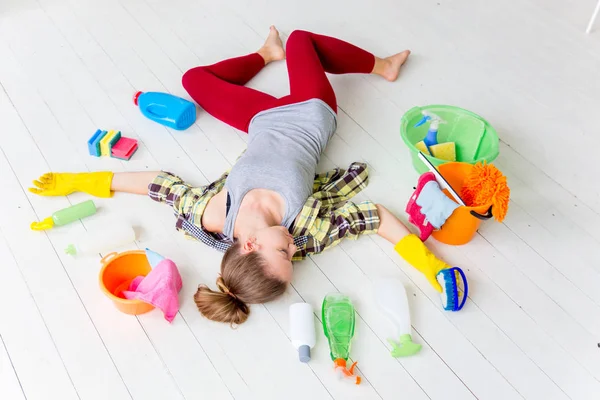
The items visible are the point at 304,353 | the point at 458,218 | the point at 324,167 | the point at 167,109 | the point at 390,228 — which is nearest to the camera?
the point at 304,353

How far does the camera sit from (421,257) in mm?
1702

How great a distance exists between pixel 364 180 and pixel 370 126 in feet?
0.92

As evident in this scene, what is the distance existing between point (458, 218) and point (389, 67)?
82 centimetres

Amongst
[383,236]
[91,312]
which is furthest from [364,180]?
[91,312]

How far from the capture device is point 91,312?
5.41 ft

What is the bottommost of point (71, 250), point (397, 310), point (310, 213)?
point (71, 250)

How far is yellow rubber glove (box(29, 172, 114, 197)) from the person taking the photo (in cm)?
190

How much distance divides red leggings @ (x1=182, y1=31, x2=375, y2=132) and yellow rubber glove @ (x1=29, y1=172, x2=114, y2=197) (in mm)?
452

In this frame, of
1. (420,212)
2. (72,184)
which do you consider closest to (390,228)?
(420,212)

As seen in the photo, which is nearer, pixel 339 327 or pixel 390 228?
pixel 339 327

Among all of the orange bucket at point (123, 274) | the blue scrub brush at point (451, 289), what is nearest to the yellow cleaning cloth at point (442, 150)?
the blue scrub brush at point (451, 289)

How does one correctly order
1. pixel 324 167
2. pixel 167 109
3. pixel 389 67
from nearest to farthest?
pixel 324 167, pixel 167 109, pixel 389 67

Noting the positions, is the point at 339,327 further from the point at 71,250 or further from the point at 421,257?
the point at 71,250

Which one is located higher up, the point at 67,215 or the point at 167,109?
the point at 167,109
